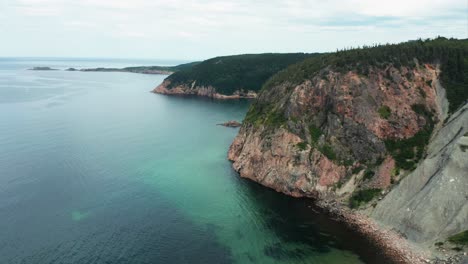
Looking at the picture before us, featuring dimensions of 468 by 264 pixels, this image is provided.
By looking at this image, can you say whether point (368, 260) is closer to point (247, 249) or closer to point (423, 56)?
point (247, 249)

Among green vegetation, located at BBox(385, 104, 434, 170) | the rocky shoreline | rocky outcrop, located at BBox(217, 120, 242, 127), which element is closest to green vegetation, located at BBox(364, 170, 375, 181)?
green vegetation, located at BBox(385, 104, 434, 170)

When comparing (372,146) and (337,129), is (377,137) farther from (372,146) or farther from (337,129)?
(337,129)

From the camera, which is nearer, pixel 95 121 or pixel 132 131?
pixel 132 131

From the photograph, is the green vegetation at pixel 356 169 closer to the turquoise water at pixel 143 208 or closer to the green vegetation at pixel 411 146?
the green vegetation at pixel 411 146

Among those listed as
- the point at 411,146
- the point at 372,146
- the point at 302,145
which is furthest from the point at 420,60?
the point at 302,145

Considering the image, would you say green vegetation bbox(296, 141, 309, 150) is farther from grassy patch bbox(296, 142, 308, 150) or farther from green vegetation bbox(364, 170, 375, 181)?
green vegetation bbox(364, 170, 375, 181)

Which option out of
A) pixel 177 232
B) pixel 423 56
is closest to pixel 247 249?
pixel 177 232

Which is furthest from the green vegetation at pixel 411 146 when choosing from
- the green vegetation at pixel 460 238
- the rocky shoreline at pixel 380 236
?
the green vegetation at pixel 460 238
